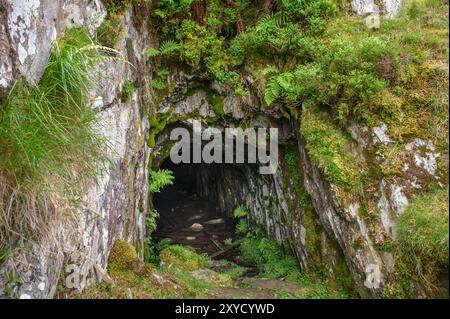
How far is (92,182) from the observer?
4.58 metres

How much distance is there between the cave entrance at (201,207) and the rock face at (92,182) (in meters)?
3.90

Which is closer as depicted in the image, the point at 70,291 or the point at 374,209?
the point at 70,291

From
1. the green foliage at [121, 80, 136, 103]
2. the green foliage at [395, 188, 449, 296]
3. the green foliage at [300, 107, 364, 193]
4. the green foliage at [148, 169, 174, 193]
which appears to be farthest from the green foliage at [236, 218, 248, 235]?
the green foliage at [395, 188, 449, 296]

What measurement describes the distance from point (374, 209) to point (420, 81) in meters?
2.15

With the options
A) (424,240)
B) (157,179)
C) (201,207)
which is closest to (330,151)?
(424,240)

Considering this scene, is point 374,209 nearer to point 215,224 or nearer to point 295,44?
point 295,44

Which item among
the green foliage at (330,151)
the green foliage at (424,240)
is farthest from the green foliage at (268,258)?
the green foliage at (424,240)

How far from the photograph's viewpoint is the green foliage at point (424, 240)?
4445 mm

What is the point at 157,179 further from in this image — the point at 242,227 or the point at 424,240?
the point at 424,240

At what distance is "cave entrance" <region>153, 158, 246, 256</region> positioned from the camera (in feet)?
34.2

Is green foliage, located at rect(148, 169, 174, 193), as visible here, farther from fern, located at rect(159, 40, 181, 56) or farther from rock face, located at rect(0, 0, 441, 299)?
fern, located at rect(159, 40, 181, 56)

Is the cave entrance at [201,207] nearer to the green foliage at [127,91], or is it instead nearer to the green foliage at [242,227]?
the green foliage at [242,227]
